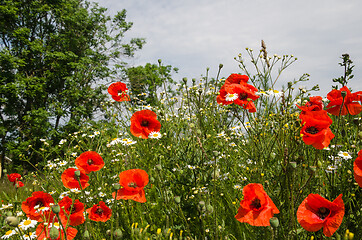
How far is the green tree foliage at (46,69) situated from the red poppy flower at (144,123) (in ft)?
40.6

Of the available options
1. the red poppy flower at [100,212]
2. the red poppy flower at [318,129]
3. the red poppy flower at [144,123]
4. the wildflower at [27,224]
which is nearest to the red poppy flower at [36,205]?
the wildflower at [27,224]

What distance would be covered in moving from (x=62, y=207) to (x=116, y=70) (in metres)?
16.9

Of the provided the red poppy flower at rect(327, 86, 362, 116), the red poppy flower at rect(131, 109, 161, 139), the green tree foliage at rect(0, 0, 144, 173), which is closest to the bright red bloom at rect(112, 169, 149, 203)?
the red poppy flower at rect(131, 109, 161, 139)

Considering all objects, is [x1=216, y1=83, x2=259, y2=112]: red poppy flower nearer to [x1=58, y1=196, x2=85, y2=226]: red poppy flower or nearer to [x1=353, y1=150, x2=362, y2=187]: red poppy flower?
[x1=353, y1=150, x2=362, y2=187]: red poppy flower

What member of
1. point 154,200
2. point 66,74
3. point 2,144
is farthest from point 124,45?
point 154,200

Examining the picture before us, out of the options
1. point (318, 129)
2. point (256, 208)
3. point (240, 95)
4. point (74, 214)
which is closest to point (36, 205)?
point (74, 214)

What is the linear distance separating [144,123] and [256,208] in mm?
1265

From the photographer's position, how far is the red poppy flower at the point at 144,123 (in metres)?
2.23

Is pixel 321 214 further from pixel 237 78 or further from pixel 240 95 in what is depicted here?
pixel 237 78

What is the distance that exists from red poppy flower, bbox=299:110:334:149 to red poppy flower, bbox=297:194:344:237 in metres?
0.30

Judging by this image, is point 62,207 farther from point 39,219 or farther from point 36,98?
point 36,98

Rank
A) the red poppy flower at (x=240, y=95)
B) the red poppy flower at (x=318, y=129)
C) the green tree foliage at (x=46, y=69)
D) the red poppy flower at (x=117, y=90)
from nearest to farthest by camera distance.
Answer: the red poppy flower at (x=318, y=129), the red poppy flower at (x=240, y=95), the red poppy flower at (x=117, y=90), the green tree foliage at (x=46, y=69)

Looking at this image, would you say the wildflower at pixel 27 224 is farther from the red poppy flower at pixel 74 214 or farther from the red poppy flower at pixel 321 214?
the red poppy flower at pixel 321 214

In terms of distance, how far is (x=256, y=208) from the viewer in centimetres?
131
